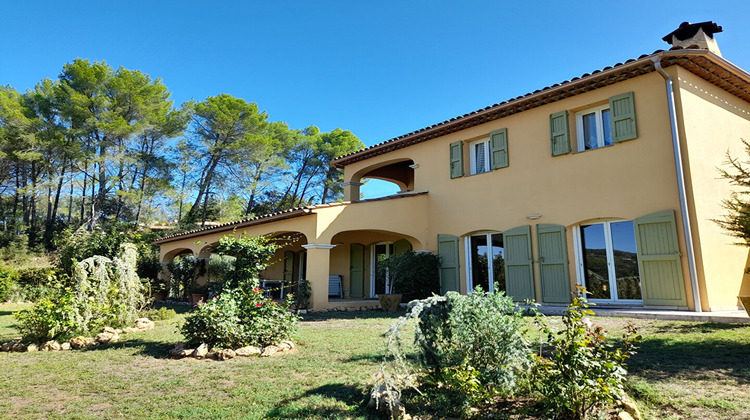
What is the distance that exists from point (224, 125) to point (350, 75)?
11848 millimetres

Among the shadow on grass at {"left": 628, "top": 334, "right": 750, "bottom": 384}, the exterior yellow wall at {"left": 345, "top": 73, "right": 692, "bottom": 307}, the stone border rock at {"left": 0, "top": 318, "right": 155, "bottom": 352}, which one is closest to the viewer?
the shadow on grass at {"left": 628, "top": 334, "right": 750, "bottom": 384}

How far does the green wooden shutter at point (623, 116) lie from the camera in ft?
29.4

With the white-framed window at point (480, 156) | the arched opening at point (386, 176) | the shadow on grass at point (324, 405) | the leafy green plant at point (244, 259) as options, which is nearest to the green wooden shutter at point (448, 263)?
the white-framed window at point (480, 156)

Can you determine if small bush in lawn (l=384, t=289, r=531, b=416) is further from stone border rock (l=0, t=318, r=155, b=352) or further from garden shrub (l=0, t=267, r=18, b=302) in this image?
garden shrub (l=0, t=267, r=18, b=302)

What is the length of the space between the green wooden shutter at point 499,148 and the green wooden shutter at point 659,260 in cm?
350

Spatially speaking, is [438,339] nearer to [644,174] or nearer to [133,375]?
[133,375]

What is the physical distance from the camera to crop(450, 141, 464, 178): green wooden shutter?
12.2 meters

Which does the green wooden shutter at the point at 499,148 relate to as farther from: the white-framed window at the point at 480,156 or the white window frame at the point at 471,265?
the white window frame at the point at 471,265

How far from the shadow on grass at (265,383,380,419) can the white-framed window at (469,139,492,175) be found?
8.80 m

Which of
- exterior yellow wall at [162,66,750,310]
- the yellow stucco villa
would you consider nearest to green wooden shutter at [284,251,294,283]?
exterior yellow wall at [162,66,750,310]

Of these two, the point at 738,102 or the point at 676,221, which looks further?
the point at 738,102

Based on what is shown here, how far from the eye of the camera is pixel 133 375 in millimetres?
5051

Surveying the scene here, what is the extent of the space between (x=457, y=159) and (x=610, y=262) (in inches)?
192

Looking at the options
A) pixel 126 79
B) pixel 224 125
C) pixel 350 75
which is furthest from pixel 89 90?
pixel 350 75
